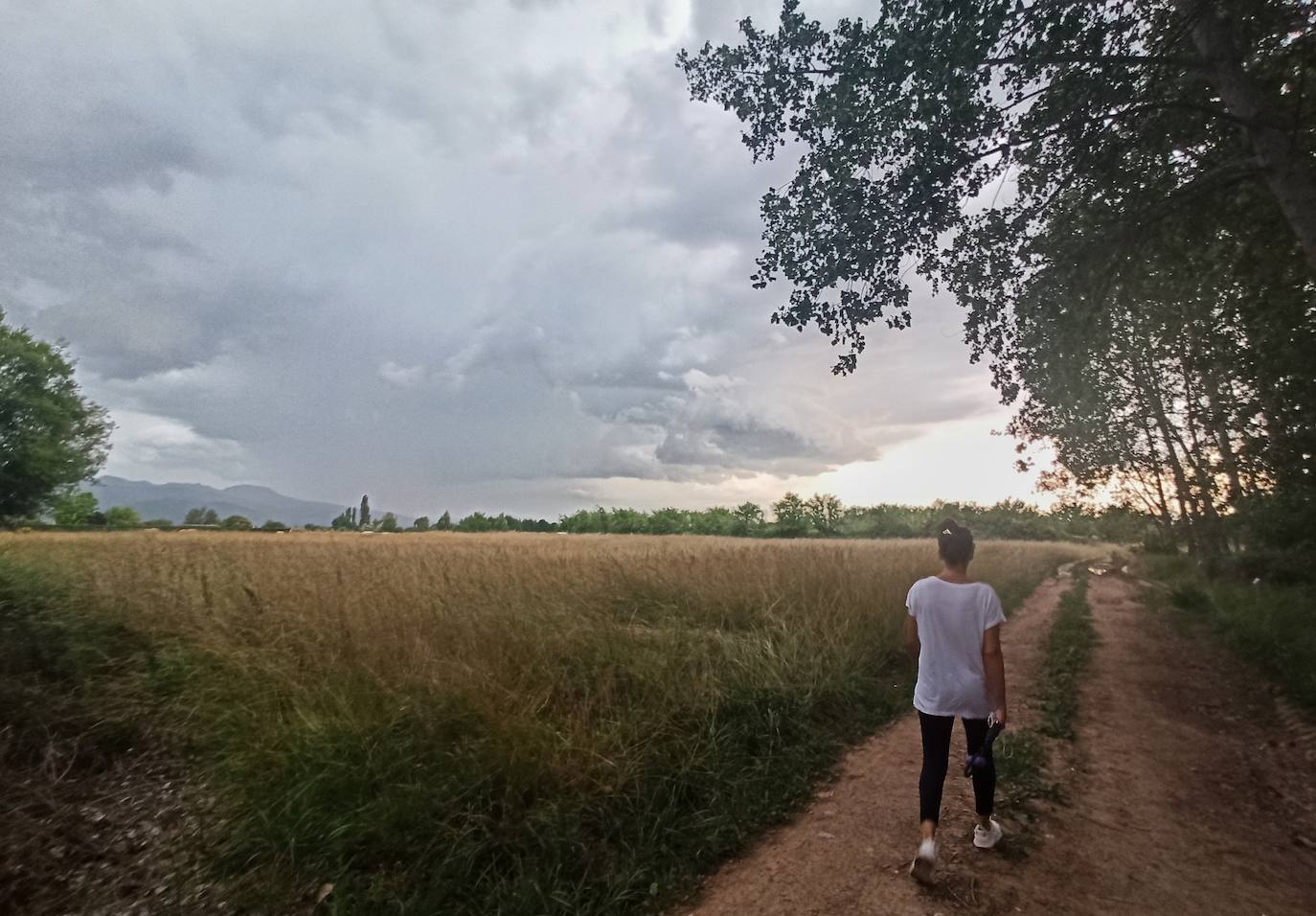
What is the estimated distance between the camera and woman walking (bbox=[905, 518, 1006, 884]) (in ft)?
12.5

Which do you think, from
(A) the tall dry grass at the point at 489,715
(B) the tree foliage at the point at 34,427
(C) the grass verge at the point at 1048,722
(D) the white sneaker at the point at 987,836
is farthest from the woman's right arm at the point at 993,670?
(B) the tree foliage at the point at 34,427

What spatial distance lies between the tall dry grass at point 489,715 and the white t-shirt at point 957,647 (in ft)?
5.65

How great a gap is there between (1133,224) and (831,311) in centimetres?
409

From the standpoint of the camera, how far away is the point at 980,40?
22.4 feet

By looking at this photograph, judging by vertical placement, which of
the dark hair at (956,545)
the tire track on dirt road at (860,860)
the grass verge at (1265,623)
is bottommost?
the tire track on dirt road at (860,860)

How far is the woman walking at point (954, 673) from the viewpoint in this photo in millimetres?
3807

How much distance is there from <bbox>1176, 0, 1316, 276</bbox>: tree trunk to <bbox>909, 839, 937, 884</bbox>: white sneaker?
24.5 feet

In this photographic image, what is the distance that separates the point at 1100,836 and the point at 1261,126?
7758mm

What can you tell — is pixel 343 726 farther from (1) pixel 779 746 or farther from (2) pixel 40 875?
(1) pixel 779 746

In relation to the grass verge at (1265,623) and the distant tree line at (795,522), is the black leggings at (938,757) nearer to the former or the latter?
the grass verge at (1265,623)

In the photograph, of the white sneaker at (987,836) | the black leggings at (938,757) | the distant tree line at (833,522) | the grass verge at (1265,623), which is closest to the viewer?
the black leggings at (938,757)

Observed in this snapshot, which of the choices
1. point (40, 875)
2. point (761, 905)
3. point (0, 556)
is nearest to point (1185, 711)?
point (761, 905)

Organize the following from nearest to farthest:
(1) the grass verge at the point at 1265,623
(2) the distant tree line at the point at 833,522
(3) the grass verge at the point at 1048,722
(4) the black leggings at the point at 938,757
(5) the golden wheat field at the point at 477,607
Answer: (4) the black leggings at the point at 938,757 < (3) the grass verge at the point at 1048,722 < (5) the golden wheat field at the point at 477,607 < (1) the grass verge at the point at 1265,623 < (2) the distant tree line at the point at 833,522

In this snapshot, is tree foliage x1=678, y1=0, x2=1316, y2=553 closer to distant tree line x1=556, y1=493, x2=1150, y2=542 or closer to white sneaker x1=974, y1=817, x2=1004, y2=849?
white sneaker x1=974, y1=817, x2=1004, y2=849
